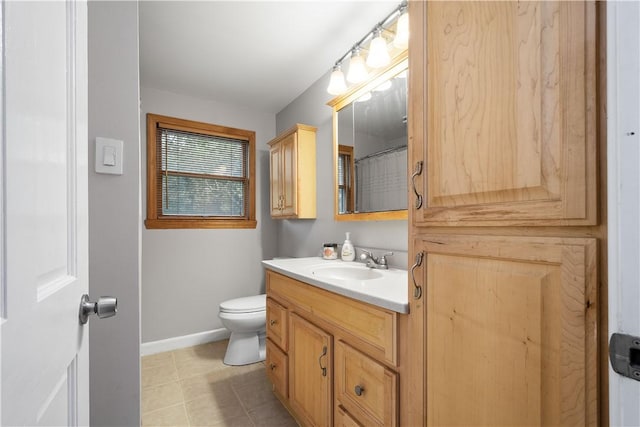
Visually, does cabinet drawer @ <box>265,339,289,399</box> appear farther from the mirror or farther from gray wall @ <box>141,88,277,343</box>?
gray wall @ <box>141,88,277,343</box>

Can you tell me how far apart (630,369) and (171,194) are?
291cm

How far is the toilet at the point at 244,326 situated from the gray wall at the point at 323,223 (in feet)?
2.11

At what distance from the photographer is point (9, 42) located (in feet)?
1.13

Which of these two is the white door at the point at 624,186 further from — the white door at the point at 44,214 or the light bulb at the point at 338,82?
the light bulb at the point at 338,82

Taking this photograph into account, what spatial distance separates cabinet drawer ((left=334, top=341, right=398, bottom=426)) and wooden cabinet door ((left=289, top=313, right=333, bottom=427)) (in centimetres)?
7

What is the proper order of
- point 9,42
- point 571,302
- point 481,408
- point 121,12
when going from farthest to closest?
point 121,12
point 481,408
point 571,302
point 9,42

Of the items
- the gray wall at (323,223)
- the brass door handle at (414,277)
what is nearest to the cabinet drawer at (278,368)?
the gray wall at (323,223)

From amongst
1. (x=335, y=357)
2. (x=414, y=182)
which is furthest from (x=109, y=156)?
(x=335, y=357)

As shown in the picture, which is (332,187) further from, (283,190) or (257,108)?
(257,108)

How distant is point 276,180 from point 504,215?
222 centimetres

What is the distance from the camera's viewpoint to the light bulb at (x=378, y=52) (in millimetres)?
1630

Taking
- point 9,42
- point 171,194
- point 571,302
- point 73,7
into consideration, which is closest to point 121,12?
point 73,7

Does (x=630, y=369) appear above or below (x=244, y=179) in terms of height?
below

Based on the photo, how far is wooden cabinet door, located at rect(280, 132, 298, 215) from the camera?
7.75 feet
